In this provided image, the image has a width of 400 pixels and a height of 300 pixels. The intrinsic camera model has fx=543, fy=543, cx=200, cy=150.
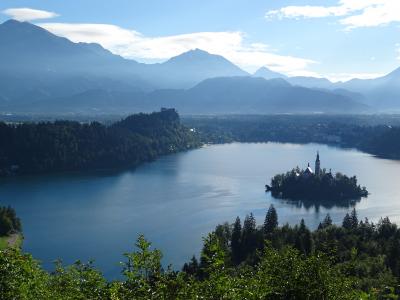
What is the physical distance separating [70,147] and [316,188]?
3500cm

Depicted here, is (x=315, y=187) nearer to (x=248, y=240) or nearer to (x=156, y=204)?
(x=156, y=204)

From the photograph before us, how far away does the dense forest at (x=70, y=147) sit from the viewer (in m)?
68.0

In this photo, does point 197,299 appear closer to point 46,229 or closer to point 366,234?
point 366,234

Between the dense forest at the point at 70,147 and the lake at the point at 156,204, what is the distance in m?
4.95

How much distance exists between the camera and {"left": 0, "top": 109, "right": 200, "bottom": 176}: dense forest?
6800 cm

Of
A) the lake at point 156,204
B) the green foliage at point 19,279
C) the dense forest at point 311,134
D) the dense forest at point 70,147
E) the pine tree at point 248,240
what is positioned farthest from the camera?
the dense forest at point 311,134

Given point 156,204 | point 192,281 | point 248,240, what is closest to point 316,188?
point 156,204

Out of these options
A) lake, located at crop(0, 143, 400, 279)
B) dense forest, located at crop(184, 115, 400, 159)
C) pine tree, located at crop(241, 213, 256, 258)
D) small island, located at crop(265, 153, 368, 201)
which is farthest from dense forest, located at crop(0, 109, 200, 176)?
pine tree, located at crop(241, 213, 256, 258)

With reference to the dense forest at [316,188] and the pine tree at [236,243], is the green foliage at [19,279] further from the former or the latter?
the dense forest at [316,188]

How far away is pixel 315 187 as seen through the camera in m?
54.9

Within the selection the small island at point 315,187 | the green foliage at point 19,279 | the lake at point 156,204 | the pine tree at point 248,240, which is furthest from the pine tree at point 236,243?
the green foliage at point 19,279

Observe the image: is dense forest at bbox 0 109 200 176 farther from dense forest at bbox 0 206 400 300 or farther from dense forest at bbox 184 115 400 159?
dense forest at bbox 0 206 400 300

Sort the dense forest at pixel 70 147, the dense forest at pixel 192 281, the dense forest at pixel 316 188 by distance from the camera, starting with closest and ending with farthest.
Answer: the dense forest at pixel 192 281
the dense forest at pixel 316 188
the dense forest at pixel 70 147

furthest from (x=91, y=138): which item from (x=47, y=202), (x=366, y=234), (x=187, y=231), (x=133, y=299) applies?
(x=133, y=299)
